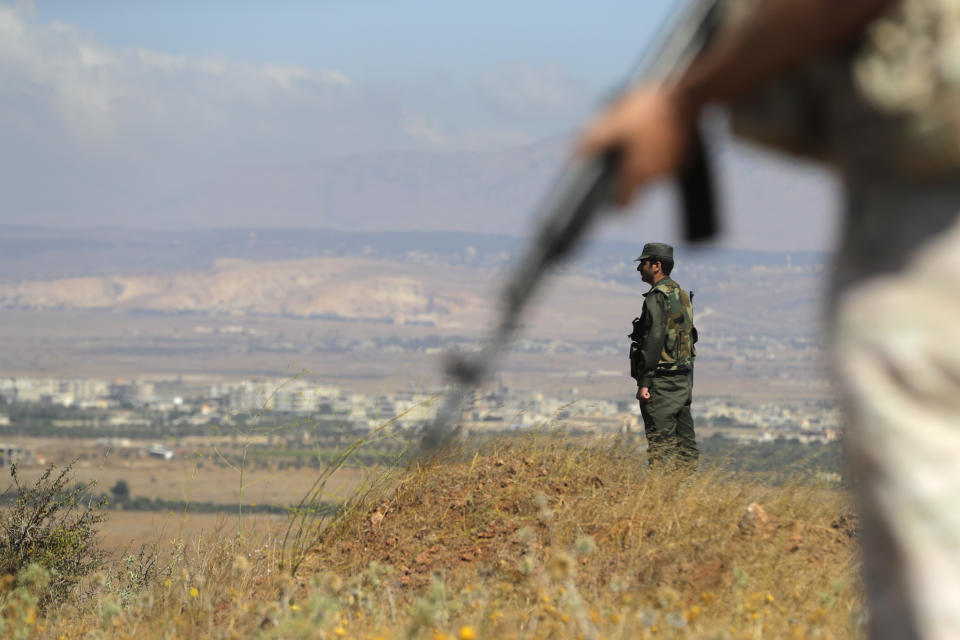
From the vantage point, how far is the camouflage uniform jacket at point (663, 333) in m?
8.62

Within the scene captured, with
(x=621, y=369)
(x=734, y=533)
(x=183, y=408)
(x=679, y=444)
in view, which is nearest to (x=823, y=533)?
(x=734, y=533)

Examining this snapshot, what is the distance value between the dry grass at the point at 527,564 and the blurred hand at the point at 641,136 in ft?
6.45

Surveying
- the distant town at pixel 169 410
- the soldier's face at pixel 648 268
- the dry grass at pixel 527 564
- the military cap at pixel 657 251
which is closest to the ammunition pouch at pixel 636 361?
the soldier's face at pixel 648 268

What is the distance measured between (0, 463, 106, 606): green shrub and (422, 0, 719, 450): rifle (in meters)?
6.35

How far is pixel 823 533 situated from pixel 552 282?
489cm

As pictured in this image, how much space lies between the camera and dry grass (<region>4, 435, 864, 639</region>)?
448 centimetres

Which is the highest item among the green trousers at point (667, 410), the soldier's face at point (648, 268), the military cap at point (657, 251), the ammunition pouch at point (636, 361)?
the military cap at point (657, 251)

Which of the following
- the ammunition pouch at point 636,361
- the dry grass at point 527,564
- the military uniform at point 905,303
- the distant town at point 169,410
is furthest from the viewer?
the distant town at point 169,410

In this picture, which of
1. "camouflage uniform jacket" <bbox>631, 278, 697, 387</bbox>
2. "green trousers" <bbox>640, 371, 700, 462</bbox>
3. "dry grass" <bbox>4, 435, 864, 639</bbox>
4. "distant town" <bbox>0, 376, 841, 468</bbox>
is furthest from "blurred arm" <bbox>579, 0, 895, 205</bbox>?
"distant town" <bbox>0, 376, 841, 468</bbox>

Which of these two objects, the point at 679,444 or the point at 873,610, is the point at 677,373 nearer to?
the point at 679,444

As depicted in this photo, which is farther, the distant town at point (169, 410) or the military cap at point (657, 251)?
the distant town at point (169, 410)

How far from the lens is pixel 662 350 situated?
874 cm

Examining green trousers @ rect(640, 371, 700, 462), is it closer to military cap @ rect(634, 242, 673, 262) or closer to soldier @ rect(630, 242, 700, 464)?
soldier @ rect(630, 242, 700, 464)

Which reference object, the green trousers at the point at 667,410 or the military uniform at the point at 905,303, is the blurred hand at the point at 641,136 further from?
the green trousers at the point at 667,410
